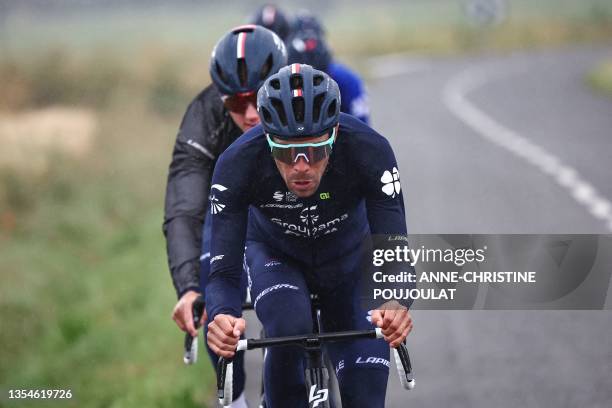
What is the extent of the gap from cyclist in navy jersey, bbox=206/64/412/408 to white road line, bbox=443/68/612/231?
701 cm

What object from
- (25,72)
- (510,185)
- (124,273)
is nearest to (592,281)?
(124,273)

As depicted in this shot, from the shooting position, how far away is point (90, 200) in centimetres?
1503

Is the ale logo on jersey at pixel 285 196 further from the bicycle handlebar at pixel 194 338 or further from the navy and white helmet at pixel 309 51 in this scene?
the navy and white helmet at pixel 309 51

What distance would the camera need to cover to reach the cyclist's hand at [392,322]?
4.33 m

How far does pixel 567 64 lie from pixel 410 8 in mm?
22364

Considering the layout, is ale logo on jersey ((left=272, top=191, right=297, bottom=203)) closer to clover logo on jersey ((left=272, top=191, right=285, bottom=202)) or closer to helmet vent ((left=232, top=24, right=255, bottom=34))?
clover logo on jersey ((left=272, top=191, right=285, bottom=202))

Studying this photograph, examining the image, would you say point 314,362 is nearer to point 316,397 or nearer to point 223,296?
point 316,397

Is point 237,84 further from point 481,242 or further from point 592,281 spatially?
point 481,242

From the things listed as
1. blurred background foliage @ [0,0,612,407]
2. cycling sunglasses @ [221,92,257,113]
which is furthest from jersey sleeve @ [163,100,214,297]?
→ blurred background foliage @ [0,0,612,407]

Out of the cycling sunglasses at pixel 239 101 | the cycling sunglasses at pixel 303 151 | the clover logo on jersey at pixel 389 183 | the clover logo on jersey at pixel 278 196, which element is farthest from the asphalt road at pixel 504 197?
the cycling sunglasses at pixel 303 151

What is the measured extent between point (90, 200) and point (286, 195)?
419 inches

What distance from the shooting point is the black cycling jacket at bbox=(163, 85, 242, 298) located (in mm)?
5547

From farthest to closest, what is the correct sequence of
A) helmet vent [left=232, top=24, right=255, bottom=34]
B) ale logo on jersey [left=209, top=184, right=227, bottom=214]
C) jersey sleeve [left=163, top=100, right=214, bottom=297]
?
helmet vent [left=232, top=24, right=255, bottom=34], jersey sleeve [left=163, top=100, right=214, bottom=297], ale logo on jersey [left=209, top=184, right=227, bottom=214]

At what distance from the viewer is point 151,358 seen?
905 centimetres
